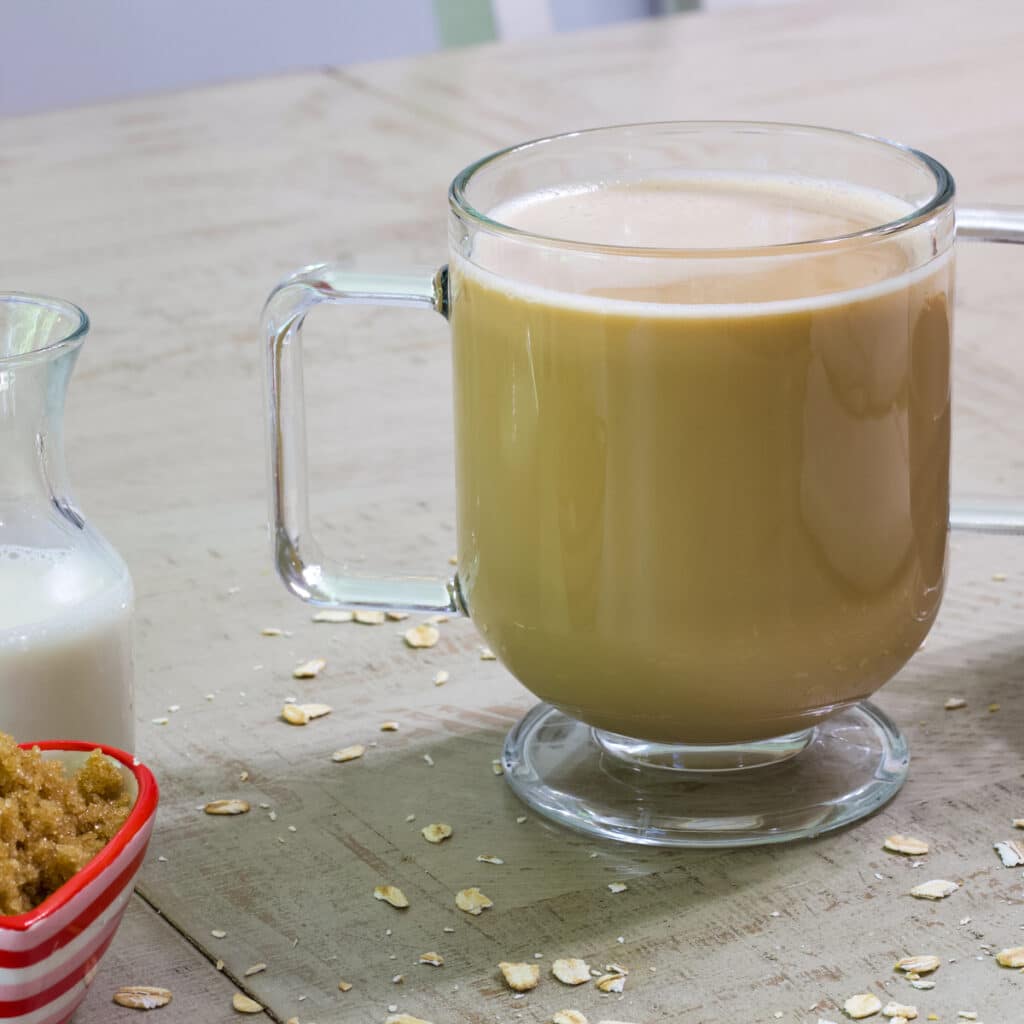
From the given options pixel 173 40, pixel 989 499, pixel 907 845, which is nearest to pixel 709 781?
pixel 907 845

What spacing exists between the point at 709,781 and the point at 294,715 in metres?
0.19

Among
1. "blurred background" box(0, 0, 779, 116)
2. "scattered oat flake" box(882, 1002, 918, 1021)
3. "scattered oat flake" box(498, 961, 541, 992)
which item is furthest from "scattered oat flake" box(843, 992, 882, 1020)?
"blurred background" box(0, 0, 779, 116)

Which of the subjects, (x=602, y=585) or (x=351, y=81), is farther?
(x=351, y=81)

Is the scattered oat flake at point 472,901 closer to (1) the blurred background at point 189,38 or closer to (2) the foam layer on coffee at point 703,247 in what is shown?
(2) the foam layer on coffee at point 703,247

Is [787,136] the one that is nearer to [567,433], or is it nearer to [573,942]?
[567,433]

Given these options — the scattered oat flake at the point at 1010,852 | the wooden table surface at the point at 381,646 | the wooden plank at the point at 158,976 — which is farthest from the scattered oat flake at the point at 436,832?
the scattered oat flake at the point at 1010,852

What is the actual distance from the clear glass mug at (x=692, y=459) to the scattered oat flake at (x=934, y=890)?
0.16 feet

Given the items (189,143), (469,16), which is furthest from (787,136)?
(469,16)

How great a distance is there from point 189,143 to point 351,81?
0.93 feet

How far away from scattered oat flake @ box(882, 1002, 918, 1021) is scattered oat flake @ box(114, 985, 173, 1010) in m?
0.24

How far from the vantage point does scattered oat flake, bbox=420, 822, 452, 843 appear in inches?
25.8

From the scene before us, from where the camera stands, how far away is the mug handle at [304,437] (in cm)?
68

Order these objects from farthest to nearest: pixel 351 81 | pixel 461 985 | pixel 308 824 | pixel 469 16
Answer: pixel 469 16 → pixel 351 81 → pixel 308 824 → pixel 461 985

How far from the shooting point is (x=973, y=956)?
0.57 m
